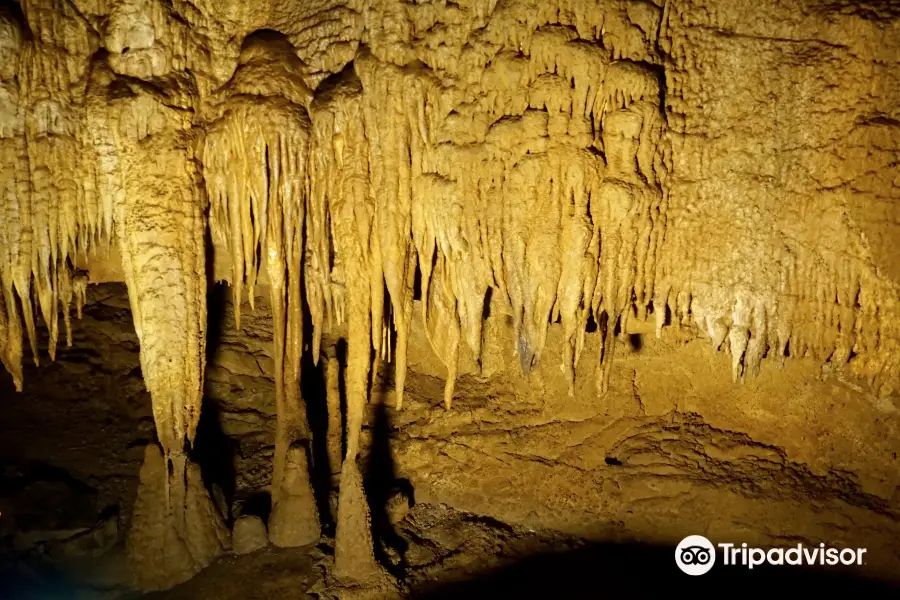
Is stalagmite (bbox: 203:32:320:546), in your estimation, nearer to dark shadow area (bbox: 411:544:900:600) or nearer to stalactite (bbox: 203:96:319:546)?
stalactite (bbox: 203:96:319:546)

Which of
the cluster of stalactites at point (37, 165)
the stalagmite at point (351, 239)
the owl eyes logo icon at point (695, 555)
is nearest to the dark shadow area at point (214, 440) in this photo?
the cluster of stalactites at point (37, 165)

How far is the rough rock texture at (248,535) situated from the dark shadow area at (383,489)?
0.93 meters

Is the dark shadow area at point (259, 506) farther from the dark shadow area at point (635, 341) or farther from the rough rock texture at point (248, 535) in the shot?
the dark shadow area at point (635, 341)

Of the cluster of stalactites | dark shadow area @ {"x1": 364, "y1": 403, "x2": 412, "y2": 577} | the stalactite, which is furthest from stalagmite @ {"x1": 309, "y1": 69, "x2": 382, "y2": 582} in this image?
the cluster of stalactites

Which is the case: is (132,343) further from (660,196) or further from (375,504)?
→ (660,196)

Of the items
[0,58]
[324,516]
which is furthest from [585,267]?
[0,58]

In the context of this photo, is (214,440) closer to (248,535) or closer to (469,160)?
(248,535)

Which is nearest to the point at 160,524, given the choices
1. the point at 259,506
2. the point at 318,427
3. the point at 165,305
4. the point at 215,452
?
the point at 259,506

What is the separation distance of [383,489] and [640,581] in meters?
2.46

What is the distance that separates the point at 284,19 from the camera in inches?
194

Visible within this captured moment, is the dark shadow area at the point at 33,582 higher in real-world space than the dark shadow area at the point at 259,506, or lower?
lower

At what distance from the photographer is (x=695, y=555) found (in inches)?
206

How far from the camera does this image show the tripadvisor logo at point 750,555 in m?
4.92

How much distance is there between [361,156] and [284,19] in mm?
1301
